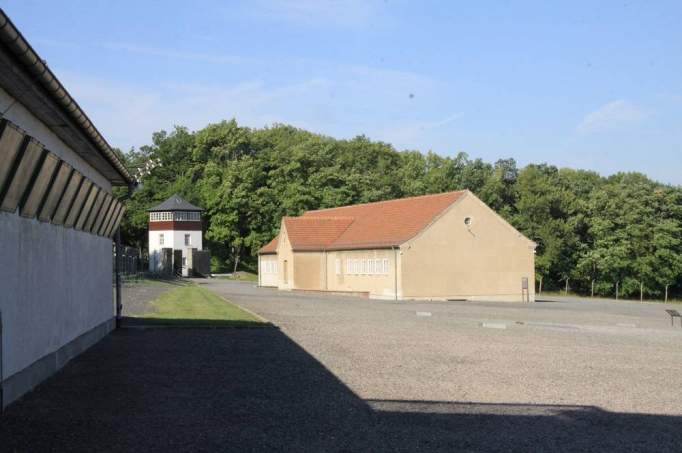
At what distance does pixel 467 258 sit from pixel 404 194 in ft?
132

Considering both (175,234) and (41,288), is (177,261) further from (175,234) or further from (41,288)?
(41,288)

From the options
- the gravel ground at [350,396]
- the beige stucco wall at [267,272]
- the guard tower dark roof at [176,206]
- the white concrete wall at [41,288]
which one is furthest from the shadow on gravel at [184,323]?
the guard tower dark roof at [176,206]

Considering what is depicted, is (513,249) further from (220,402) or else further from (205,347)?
(220,402)

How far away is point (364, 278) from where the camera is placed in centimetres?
5166

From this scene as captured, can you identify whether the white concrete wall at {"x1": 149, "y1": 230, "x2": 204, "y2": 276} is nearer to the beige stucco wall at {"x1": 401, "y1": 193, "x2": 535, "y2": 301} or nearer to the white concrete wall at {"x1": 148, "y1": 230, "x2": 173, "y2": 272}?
the white concrete wall at {"x1": 148, "y1": 230, "x2": 173, "y2": 272}

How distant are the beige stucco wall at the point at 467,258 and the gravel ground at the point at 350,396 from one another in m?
27.8

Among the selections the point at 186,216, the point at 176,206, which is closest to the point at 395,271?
the point at 186,216

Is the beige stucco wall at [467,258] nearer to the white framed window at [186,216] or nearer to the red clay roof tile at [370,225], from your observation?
the red clay roof tile at [370,225]

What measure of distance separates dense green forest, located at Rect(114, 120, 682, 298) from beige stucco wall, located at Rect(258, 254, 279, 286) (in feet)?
46.5

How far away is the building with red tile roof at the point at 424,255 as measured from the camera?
4828 cm

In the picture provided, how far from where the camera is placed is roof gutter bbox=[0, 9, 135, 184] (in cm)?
697

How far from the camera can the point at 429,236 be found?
4859cm

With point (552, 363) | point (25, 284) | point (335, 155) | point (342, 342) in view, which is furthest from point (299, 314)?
point (335, 155)

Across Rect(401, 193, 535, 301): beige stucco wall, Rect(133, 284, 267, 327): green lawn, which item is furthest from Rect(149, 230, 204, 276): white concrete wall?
Rect(133, 284, 267, 327): green lawn
